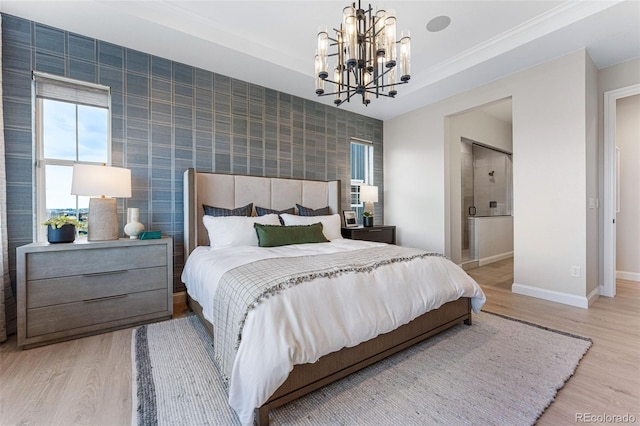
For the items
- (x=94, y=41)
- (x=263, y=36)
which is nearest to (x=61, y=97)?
(x=94, y=41)

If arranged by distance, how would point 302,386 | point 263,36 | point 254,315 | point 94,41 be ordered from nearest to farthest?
point 254,315 → point 302,386 → point 94,41 → point 263,36

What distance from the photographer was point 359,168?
4.93m

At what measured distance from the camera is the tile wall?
238 centimetres

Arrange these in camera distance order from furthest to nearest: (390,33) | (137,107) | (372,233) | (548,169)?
Result: 1. (372,233)
2. (548,169)
3. (137,107)
4. (390,33)

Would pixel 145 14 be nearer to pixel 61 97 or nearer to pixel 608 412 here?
pixel 61 97

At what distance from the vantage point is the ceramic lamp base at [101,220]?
7.86 feet

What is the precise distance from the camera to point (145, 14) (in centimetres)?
244

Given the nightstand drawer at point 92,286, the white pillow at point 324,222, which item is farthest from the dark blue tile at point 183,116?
the nightstand drawer at point 92,286

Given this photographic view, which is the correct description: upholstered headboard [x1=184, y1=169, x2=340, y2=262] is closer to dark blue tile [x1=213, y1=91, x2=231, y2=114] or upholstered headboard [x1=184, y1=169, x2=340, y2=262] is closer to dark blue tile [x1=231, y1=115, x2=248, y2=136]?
dark blue tile [x1=231, y1=115, x2=248, y2=136]

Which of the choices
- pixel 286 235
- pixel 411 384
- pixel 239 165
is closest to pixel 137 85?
pixel 239 165

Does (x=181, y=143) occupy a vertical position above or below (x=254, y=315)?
above

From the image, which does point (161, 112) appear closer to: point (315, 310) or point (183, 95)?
point (183, 95)

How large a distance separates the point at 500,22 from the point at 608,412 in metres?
3.24

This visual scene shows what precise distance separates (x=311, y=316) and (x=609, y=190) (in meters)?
4.00
